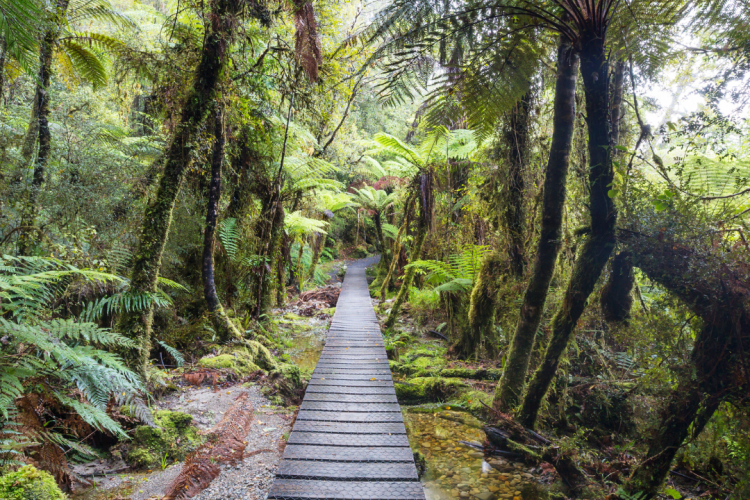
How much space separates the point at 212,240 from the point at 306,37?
2.52m

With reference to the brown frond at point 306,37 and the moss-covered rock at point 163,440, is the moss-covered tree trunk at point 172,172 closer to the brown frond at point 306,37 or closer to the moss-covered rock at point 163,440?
the moss-covered rock at point 163,440

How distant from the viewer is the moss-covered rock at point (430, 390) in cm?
423

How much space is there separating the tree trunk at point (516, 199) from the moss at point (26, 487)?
4.32 meters

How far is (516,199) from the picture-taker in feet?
14.7

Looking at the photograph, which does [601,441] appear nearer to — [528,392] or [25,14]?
Answer: [528,392]

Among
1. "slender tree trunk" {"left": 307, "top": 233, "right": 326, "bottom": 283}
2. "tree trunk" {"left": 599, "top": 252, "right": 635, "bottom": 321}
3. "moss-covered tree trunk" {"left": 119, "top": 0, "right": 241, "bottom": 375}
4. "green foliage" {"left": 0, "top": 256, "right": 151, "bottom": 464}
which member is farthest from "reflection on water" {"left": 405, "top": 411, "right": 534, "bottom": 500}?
"slender tree trunk" {"left": 307, "top": 233, "right": 326, "bottom": 283}

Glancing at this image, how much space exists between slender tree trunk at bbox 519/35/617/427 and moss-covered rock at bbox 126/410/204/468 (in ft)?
8.73

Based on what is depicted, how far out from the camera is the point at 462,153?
5.88 metres

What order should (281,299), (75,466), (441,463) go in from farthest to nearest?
1. (281,299)
2. (441,463)
3. (75,466)

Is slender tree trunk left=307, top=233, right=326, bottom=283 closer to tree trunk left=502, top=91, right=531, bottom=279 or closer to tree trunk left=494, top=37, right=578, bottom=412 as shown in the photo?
tree trunk left=502, top=91, right=531, bottom=279

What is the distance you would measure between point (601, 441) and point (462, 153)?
420 cm

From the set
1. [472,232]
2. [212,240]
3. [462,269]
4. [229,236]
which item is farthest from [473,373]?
[229,236]

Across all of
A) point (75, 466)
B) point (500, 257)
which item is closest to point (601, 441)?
point (500, 257)

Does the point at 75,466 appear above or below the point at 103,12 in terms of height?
below
